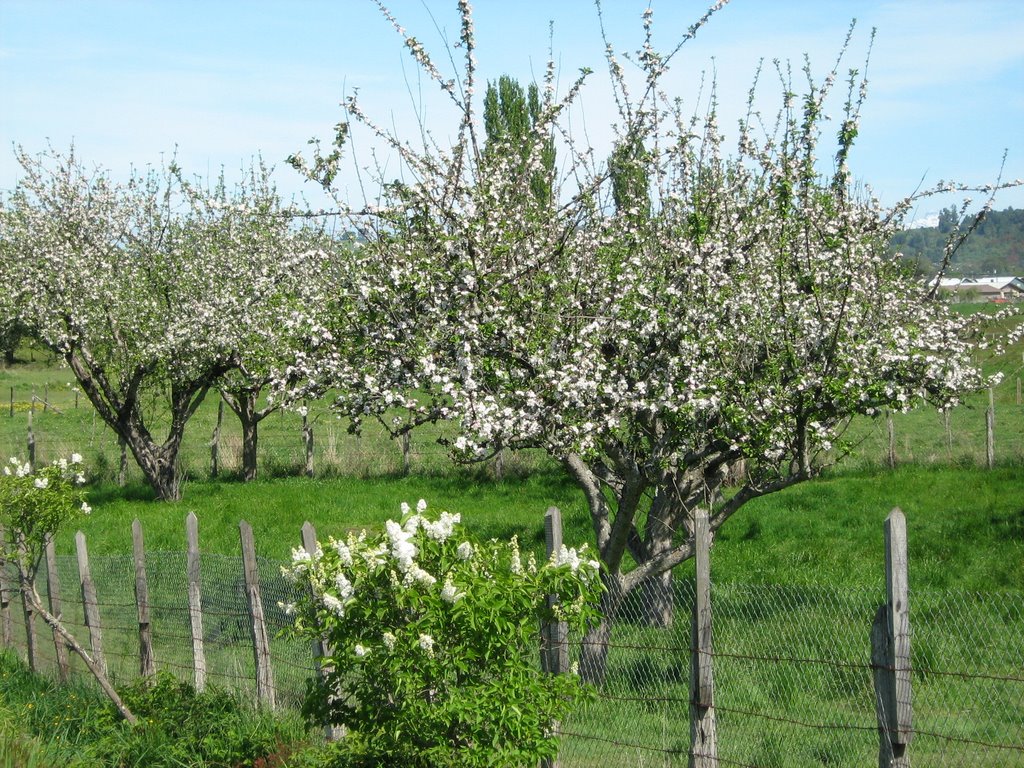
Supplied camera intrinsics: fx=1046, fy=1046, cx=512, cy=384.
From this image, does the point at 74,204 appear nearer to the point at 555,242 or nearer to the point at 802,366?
the point at 555,242

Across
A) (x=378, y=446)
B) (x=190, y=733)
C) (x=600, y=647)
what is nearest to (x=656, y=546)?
(x=600, y=647)

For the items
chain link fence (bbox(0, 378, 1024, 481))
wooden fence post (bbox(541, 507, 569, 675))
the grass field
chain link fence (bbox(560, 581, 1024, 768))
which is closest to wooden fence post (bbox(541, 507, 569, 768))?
wooden fence post (bbox(541, 507, 569, 675))

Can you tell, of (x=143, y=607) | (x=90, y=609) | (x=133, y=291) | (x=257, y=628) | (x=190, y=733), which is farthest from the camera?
(x=133, y=291)

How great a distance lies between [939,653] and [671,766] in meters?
3.50

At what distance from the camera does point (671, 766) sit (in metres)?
6.84

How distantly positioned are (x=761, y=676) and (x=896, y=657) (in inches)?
106

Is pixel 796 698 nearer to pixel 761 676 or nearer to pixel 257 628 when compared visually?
pixel 761 676

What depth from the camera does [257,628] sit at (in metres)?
8.59

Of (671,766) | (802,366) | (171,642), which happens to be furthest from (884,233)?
(171,642)

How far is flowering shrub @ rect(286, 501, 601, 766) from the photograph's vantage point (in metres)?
5.25

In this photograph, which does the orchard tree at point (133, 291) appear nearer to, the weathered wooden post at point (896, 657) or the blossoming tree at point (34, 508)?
the blossoming tree at point (34, 508)

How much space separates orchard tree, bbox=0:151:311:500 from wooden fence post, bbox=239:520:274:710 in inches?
452

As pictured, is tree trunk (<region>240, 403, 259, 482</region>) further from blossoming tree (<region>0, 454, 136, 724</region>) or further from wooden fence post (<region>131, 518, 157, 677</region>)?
blossoming tree (<region>0, 454, 136, 724</region>)

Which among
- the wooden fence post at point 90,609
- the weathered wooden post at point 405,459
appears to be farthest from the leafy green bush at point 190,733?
the weathered wooden post at point 405,459
